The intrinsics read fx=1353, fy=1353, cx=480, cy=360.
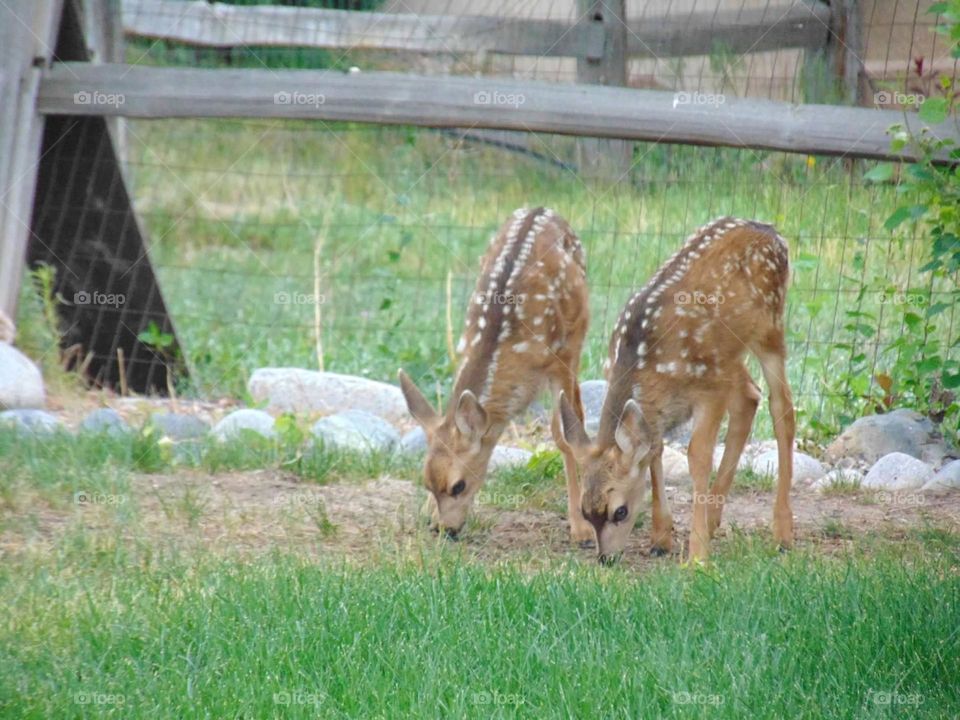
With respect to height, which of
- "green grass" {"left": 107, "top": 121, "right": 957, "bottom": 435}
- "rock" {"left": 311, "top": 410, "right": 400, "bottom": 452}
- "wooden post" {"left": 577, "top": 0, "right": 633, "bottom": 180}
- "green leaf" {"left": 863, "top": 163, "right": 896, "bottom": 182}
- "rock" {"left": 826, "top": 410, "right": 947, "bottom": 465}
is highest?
"wooden post" {"left": 577, "top": 0, "right": 633, "bottom": 180}

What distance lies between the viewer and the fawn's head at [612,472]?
19.7 feet

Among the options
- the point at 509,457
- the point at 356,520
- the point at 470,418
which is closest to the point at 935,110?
the point at 470,418

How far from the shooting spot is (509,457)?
787 cm

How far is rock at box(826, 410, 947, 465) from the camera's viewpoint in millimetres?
7801

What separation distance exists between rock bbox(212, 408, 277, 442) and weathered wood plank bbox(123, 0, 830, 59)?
3.14 m

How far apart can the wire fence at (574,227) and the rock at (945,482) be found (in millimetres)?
787

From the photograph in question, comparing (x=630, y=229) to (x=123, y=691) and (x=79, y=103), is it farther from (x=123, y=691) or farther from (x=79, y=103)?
(x=123, y=691)

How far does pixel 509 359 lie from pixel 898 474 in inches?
89.4

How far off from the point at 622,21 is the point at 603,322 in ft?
6.98

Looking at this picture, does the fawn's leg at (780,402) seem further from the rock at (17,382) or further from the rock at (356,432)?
the rock at (17,382)

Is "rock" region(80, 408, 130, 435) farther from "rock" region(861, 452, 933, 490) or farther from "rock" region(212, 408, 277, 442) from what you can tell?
"rock" region(861, 452, 933, 490)

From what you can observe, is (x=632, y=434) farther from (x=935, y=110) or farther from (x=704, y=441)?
(x=935, y=110)

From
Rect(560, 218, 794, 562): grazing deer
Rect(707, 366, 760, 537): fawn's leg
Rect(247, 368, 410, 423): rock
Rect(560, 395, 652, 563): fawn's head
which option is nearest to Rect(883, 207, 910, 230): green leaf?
Rect(560, 218, 794, 562): grazing deer

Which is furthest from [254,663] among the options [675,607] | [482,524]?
[482,524]
